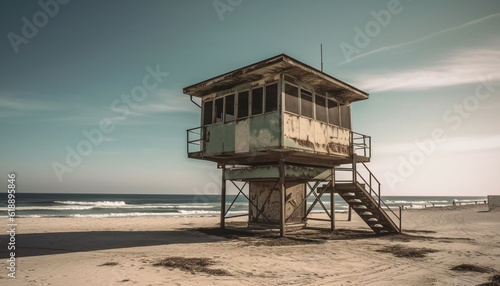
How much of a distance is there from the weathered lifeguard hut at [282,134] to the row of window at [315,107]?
4 cm

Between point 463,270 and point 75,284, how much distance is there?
980cm

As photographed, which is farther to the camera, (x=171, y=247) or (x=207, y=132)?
(x=207, y=132)

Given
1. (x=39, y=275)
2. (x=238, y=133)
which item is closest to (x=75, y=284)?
(x=39, y=275)

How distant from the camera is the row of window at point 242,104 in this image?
45.5 feet

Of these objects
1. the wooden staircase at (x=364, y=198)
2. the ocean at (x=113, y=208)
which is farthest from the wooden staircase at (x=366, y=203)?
the ocean at (x=113, y=208)

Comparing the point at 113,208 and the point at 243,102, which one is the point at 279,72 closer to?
the point at 243,102

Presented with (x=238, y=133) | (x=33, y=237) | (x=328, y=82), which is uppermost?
(x=328, y=82)

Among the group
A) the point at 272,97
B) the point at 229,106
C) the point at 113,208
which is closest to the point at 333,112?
the point at 272,97

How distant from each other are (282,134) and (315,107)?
9.54 feet

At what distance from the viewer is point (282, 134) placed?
12.7 metres

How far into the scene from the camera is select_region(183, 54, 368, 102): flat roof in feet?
42.2

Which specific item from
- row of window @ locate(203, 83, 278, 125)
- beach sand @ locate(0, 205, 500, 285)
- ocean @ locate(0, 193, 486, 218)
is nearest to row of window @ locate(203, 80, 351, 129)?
row of window @ locate(203, 83, 278, 125)

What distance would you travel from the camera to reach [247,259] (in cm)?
1001

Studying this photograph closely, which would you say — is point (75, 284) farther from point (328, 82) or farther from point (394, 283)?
point (328, 82)
